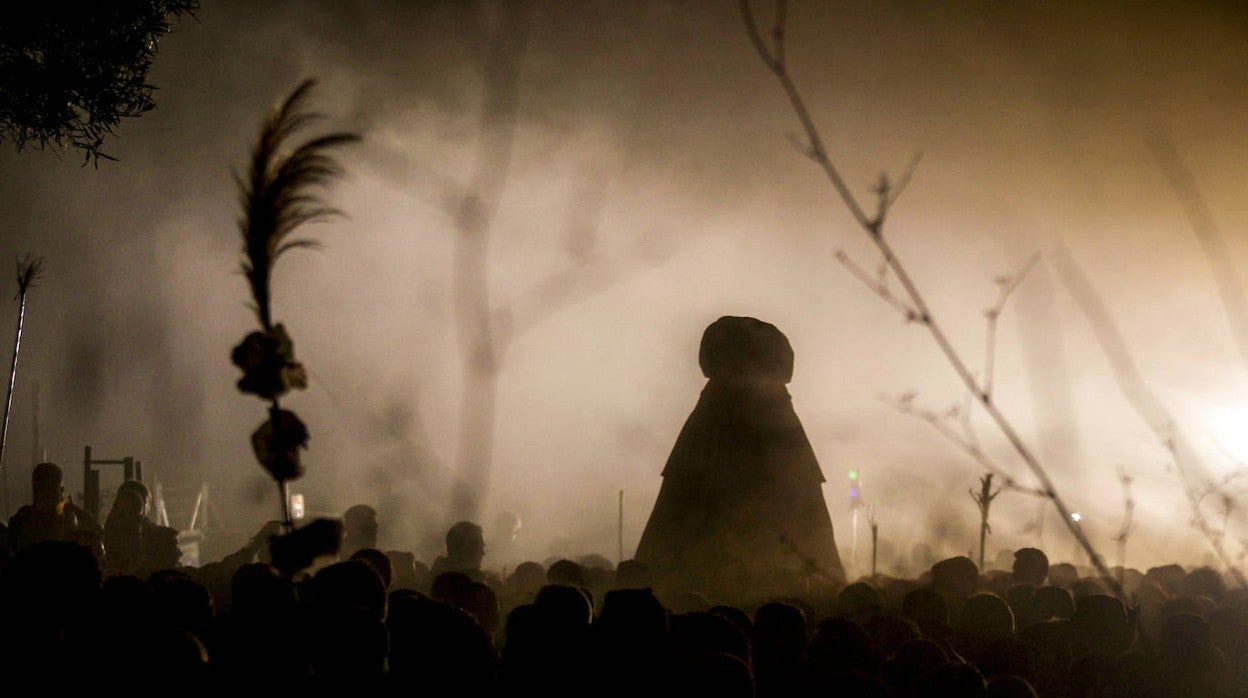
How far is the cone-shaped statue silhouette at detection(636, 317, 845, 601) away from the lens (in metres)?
17.9

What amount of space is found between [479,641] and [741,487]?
1239 cm

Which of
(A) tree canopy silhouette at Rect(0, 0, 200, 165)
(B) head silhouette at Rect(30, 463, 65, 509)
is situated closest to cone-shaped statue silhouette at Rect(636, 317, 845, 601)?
(B) head silhouette at Rect(30, 463, 65, 509)

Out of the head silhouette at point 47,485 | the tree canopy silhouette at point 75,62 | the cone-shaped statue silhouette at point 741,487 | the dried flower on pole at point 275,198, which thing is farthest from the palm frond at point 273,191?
the cone-shaped statue silhouette at point 741,487

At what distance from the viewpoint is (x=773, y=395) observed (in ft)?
64.8

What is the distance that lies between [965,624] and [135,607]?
9561mm

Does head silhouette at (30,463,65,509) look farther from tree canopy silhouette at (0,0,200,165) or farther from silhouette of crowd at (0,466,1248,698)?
tree canopy silhouette at (0,0,200,165)

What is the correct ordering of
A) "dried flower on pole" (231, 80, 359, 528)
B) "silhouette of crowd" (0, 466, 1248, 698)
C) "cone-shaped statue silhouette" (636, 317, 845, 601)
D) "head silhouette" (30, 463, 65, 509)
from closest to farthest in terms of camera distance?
"dried flower on pole" (231, 80, 359, 528) < "silhouette of crowd" (0, 466, 1248, 698) < "head silhouette" (30, 463, 65, 509) < "cone-shaped statue silhouette" (636, 317, 845, 601)

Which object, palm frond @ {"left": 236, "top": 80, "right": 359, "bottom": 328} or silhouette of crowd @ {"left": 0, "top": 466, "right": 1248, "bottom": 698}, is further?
silhouette of crowd @ {"left": 0, "top": 466, "right": 1248, "bottom": 698}

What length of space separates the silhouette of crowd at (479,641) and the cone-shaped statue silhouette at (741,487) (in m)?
5.51

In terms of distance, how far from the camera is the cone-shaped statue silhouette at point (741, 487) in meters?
17.9

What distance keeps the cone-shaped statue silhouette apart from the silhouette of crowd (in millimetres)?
5506

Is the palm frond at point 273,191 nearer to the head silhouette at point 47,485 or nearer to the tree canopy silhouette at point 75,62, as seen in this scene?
the tree canopy silhouette at point 75,62

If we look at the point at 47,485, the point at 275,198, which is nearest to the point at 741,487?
the point at 47,485

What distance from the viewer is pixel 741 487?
18.8 m
